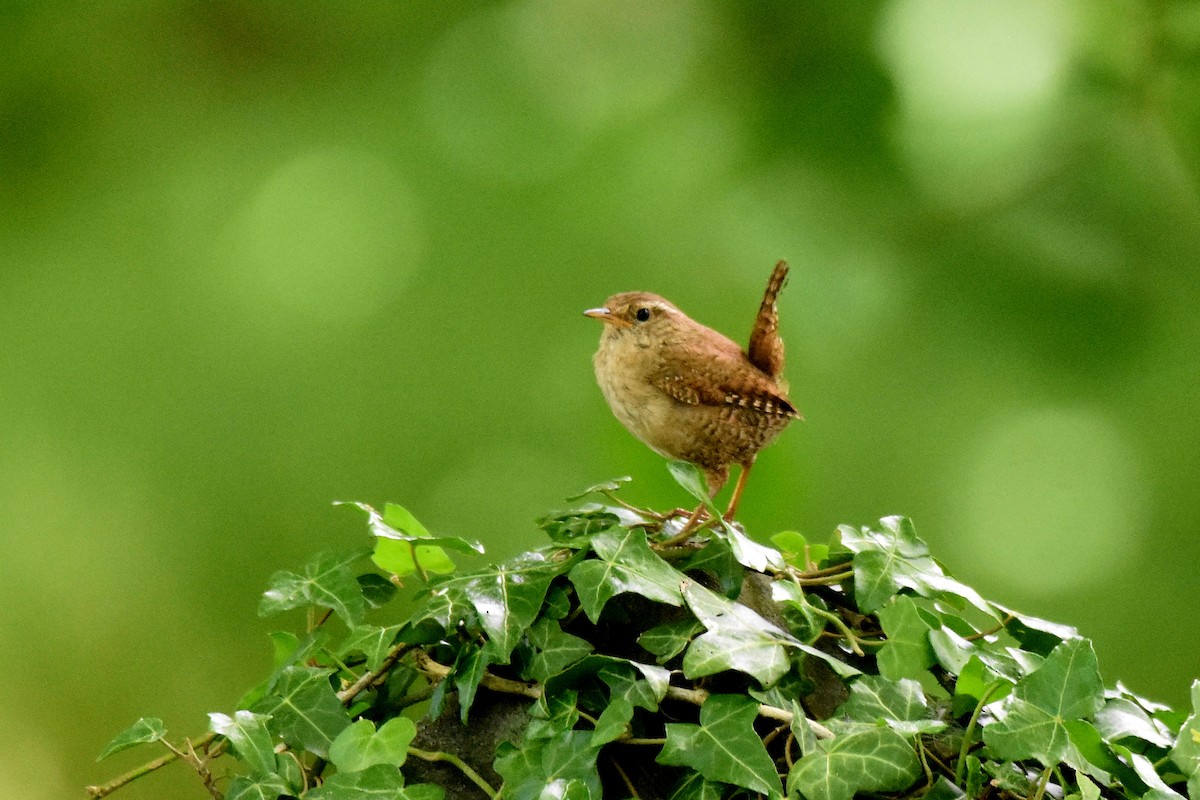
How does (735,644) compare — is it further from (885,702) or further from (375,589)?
(375,589)

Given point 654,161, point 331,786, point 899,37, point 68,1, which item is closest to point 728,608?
point 331,786

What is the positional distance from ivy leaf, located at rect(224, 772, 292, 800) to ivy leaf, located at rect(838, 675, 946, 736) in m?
0.43

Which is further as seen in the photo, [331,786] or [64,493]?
[64,493]

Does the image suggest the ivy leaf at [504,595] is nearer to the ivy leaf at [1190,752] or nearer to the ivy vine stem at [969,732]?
the ivy vine stem at [969,732]

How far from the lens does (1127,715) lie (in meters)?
0.93

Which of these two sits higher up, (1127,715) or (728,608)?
(728,608)

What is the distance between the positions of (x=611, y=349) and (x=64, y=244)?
50.7 inches

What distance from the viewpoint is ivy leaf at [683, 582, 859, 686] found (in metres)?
0.81

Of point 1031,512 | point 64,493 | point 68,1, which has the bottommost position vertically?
point 1031,512

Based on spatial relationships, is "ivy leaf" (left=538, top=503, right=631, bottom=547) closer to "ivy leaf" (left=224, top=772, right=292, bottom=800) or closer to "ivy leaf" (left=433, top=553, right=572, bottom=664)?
"ivy leaf" (left=433, top=553, right=572, bottom=664)

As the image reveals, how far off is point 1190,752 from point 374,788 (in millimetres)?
614

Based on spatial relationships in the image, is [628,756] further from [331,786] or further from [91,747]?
[91,747]

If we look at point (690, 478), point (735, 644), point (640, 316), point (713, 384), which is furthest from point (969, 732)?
point (640, 316)

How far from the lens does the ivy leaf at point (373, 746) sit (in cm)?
84
